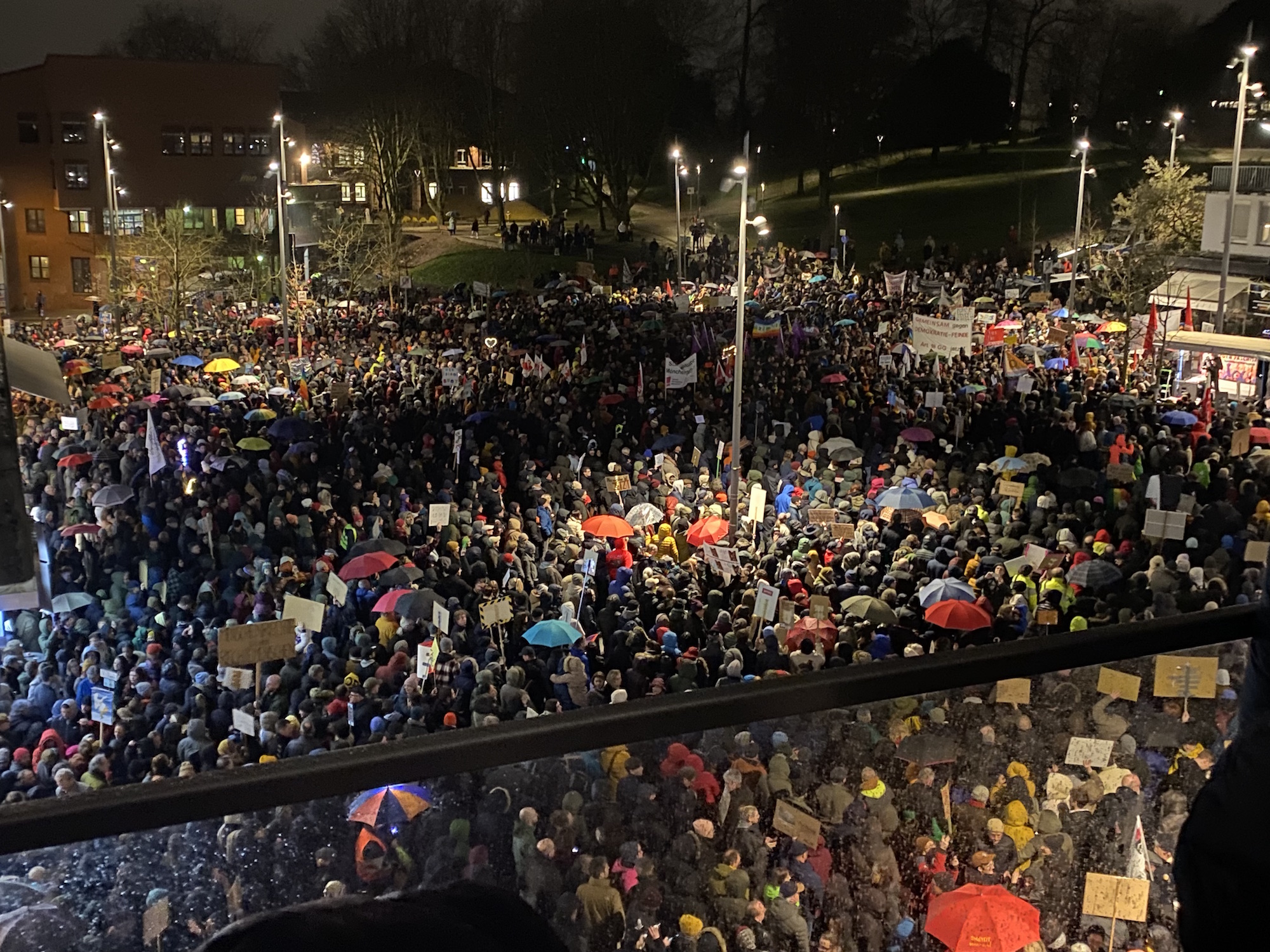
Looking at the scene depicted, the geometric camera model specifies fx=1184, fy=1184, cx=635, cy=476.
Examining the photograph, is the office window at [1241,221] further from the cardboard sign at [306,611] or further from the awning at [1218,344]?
the cardboard sign at [306,611]

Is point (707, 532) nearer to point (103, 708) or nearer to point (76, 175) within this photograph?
point (103, 708)

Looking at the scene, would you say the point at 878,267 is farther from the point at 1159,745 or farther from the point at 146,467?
the point at 1159,745

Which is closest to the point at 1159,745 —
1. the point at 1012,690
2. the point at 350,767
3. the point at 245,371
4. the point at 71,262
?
the point at 1012,690

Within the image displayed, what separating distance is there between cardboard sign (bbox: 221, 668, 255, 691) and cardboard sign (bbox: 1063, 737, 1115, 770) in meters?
5.71

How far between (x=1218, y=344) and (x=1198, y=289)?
474 inches

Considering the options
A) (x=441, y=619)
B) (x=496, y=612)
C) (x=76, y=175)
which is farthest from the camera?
(x=76, y=175)

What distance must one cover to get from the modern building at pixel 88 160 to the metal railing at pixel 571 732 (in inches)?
1713

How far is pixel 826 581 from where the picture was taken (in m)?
9.12

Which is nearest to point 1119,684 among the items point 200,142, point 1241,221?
point 1241,221

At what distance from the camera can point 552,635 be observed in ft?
25.7

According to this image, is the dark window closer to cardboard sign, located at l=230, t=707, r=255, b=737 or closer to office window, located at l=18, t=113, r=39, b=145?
office window, located at l=18, t=113, r=39, b=145

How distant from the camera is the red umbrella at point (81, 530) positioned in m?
10.5

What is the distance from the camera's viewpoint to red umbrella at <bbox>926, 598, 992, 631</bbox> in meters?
7.81

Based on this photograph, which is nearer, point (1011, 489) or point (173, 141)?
point (1011, 489)
